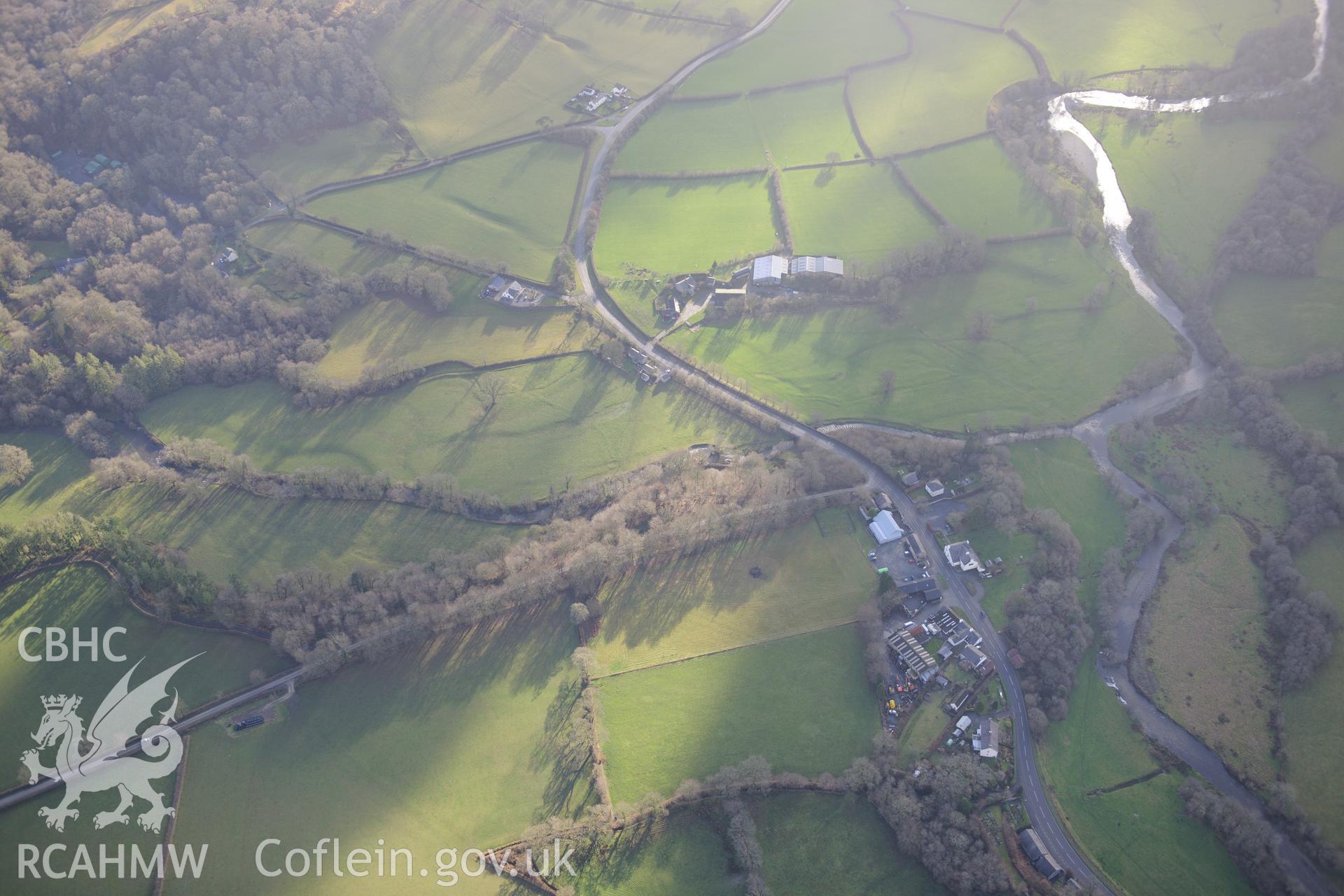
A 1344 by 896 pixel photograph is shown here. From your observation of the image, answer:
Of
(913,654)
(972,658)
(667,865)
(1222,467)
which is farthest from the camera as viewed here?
(1222,467)

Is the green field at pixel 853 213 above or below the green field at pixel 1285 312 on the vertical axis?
above

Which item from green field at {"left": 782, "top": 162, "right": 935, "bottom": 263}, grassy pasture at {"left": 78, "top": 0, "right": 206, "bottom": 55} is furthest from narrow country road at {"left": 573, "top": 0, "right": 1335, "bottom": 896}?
grassy pasture at {"left": 78, "top": 0, "right": 206, "bottom": 55}

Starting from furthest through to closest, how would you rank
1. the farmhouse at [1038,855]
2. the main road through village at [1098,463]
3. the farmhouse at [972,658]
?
the farmhouse at [972,658] < the main road through village at [1098,463] < the farmhouse at [1038,855]

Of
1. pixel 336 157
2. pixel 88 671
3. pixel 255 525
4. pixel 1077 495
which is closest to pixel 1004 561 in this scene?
pixel 1077 495

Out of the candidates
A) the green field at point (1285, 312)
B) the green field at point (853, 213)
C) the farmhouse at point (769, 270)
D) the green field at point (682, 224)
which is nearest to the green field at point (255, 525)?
the green field at point (682, 224)

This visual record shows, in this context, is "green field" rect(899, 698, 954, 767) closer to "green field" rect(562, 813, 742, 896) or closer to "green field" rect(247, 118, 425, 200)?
"green field" rect(562, 813, 742, 896)

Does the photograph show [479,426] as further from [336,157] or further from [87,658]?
[336,157]

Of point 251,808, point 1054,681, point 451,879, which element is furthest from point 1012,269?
point 251,808

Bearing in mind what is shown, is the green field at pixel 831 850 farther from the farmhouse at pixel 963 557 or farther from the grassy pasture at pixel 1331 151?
the grassy pasture at pixel 1331 151
